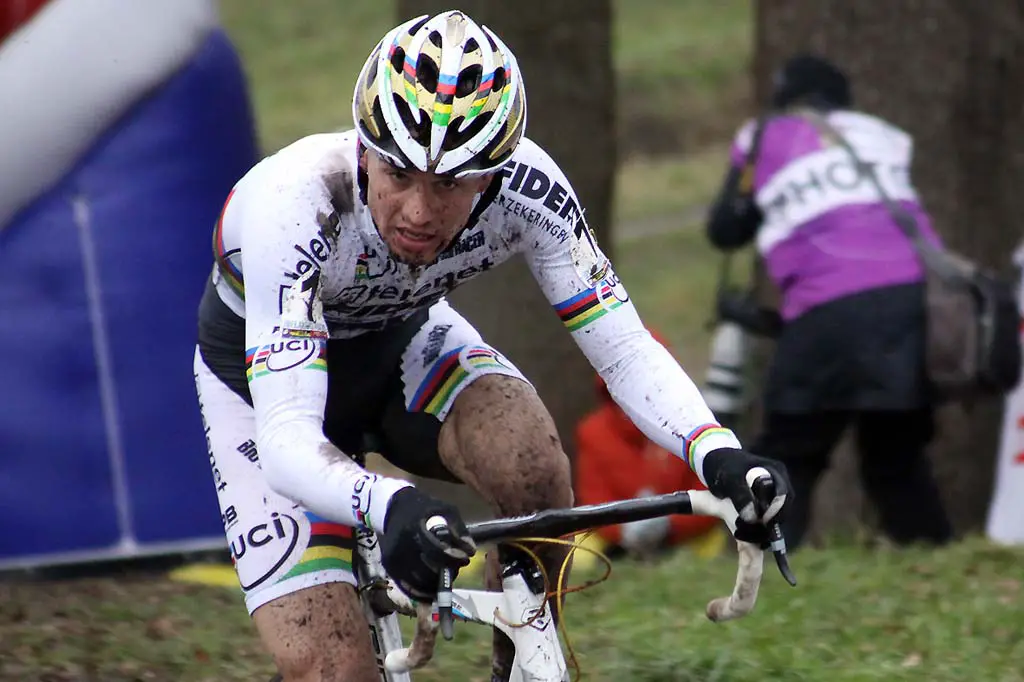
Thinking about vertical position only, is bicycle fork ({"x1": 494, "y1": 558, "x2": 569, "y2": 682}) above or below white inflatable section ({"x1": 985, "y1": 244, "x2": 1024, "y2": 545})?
above

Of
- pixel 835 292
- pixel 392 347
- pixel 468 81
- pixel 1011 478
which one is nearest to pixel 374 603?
pixel 392 347

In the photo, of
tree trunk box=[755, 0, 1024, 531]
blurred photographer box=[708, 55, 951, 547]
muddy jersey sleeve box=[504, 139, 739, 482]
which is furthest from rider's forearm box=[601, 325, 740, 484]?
tree trunk box=[755, 0, 1024, 531]

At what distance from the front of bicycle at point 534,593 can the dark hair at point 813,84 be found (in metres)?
3.89

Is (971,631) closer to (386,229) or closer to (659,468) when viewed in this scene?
(659,468)

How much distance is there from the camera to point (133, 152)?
7.37 meters

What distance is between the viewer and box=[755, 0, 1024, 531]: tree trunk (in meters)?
7.89

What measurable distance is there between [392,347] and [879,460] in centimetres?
355

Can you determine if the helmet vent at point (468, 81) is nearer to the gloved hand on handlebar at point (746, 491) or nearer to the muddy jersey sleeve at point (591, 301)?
the muddy jersey sleeve at point (591, 301)

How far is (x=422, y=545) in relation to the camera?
301cm

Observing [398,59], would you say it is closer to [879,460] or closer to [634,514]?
[634,514]

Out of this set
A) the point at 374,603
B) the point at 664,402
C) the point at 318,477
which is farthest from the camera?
the point at 374,603

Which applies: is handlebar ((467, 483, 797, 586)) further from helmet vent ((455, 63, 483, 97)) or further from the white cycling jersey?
helmet vent ((455, 63, 483, 97))

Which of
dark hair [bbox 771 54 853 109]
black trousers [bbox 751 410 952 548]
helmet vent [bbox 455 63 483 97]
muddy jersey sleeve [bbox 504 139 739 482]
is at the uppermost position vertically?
dark hair [bbox 771 54 853 109]

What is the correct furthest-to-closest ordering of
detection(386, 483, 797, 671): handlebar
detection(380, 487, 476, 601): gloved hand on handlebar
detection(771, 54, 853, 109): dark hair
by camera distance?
detection(771, 54, 853, 109): dark hair
detection(386, 483, 797, 671): handlebar
detection(380, 487, 476, 601): gloved hand on handlebar
